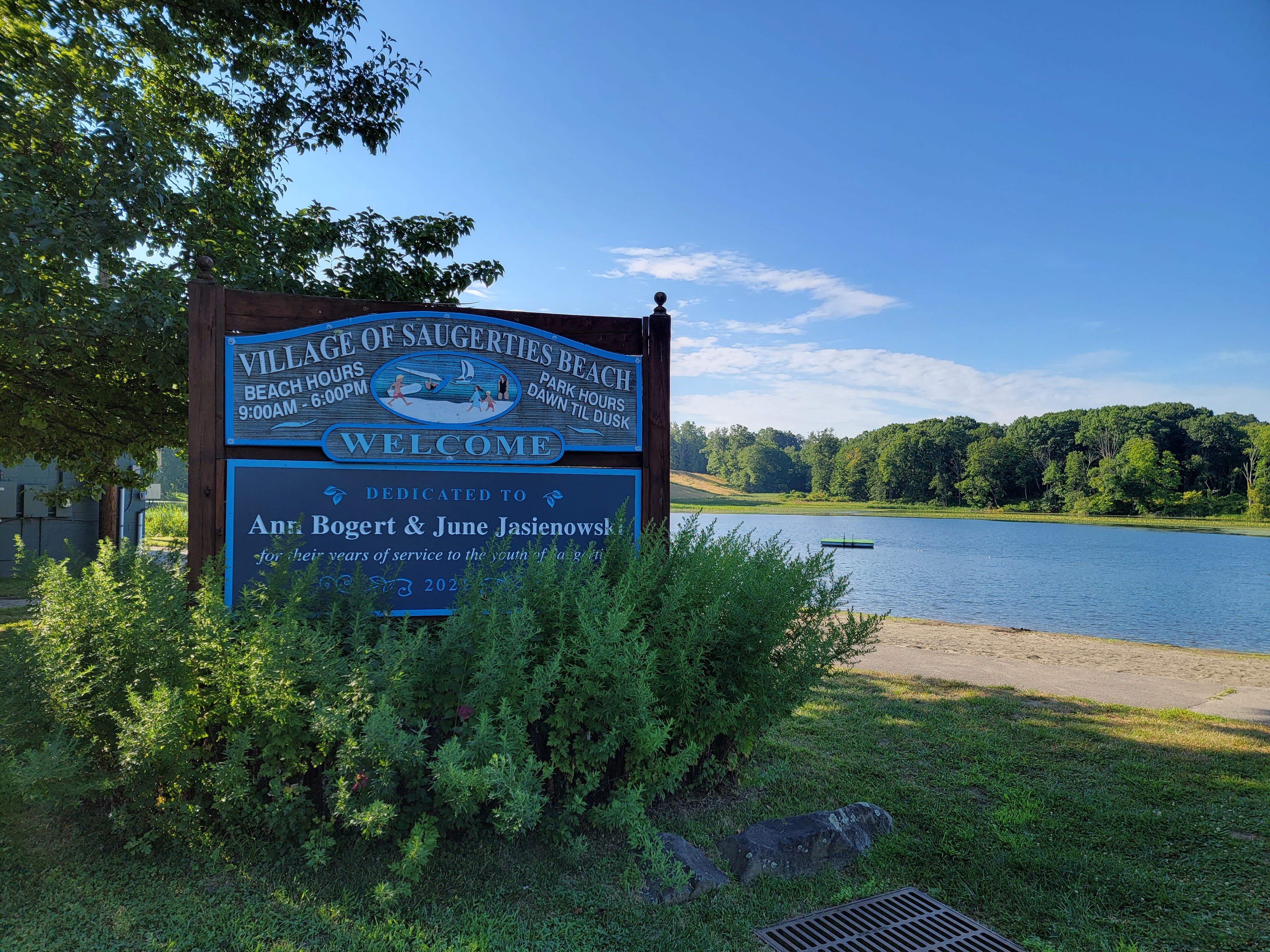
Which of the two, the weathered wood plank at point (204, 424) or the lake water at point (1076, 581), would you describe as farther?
the lake water at point (1076, 581)

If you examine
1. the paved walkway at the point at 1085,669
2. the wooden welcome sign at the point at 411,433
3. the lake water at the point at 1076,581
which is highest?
the wooden welcome sign at the point at 411,433

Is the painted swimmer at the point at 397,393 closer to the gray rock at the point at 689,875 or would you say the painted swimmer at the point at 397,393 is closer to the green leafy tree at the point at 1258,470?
the gray rock at the point at 689,875

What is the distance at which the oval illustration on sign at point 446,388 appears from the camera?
14.2ft

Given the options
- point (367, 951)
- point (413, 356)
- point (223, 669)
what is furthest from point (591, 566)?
point (367, 951)

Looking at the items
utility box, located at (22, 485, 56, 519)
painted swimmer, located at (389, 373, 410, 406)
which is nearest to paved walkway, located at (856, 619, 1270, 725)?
painted swimmer, located at (389, 373, 410, 406)

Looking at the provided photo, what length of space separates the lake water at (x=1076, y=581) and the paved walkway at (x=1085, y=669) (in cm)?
188

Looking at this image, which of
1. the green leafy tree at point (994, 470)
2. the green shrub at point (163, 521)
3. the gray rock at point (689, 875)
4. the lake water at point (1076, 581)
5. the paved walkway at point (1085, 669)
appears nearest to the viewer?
the gray rock at point (689, 875)

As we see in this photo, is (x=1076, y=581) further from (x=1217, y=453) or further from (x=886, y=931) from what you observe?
(x=1217, y=453)

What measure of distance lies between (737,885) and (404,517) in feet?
8.92

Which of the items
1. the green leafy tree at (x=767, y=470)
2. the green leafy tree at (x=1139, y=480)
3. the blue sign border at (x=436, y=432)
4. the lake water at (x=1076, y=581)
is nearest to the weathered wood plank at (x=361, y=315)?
the blue sign border at (x=436, y=432)

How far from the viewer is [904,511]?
297ft

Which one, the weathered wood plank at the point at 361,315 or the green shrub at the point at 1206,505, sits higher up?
the weathered wood plank at the point at 361,315

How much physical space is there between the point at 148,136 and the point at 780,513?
82.2 m

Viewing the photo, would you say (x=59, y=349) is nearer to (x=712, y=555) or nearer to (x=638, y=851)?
(x=712, y=555)
